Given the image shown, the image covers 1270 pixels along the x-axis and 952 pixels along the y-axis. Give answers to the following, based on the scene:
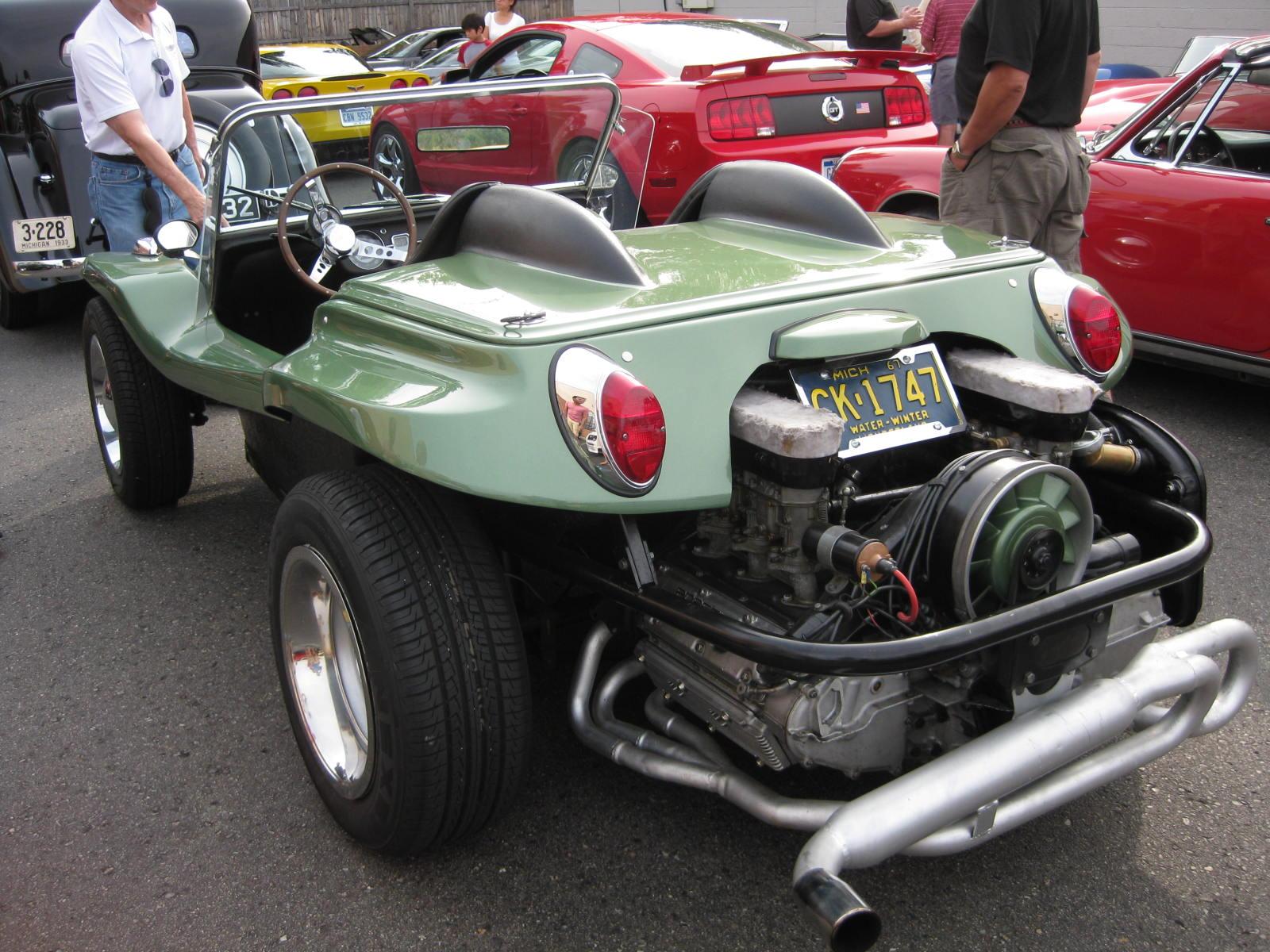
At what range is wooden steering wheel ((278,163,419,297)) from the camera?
10.3ft

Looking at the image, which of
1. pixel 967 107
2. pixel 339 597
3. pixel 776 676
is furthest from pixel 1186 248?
pixel 339 597

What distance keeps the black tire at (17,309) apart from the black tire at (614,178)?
4825mm

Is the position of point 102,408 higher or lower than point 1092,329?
lower

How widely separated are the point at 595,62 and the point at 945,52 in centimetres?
237

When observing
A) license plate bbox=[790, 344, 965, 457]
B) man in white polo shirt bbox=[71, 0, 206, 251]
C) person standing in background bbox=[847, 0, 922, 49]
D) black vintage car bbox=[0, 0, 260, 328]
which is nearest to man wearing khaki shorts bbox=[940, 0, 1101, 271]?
license plate bbox=[790, 344, 965, 457]

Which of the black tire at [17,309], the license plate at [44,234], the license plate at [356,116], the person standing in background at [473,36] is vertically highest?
the license plate at [356,116]

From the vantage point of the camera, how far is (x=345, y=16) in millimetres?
23250

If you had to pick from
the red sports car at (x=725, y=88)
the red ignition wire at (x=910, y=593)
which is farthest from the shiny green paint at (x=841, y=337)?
the red sports car at (x=725, y=88)

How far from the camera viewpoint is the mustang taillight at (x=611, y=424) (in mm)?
1966

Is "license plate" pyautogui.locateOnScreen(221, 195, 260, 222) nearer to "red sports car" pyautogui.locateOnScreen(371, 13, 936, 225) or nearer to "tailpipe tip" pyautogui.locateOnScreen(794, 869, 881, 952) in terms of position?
"red sports car" pyautogui.locateOnScreen(371, 13, 936, 225)

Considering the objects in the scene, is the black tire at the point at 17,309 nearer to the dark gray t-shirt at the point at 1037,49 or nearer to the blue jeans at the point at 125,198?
the blue jeans at the point at 125,198

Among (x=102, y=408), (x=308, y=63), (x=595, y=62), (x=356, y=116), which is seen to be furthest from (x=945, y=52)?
(x=308, y=63)

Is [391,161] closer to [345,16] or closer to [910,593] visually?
[910,593]

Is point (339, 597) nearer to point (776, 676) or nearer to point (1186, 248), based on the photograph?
point (776, 676)
